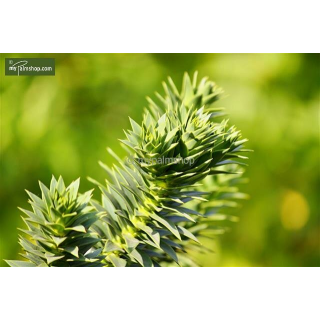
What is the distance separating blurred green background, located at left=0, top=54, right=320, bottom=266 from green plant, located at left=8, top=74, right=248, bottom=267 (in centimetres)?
58

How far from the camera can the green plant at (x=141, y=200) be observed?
17.2 inches

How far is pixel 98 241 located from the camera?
0.47 m

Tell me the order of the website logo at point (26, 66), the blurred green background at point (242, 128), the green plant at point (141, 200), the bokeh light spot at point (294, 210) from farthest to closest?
1. the bokeh light spot at point (294, 210)
2. the blurred green background at point (242, 128)
3. the website logo at point (26, 66)
4. the green plant at point (141, 200)

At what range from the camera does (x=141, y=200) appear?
0.50m

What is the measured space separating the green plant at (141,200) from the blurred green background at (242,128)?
0.58 meters

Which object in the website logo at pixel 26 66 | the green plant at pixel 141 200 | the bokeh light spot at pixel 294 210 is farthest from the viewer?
the bokeh light spot at pixel 294 210

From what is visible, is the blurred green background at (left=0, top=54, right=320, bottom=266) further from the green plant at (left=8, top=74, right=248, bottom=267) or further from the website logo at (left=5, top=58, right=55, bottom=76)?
the green plant at (left=8, top=74, right=248, bottom=267)

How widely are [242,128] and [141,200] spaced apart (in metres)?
0.90

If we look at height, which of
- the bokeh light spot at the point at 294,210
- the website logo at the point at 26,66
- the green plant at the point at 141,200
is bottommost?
the bokeh light spot at the point at 294,210

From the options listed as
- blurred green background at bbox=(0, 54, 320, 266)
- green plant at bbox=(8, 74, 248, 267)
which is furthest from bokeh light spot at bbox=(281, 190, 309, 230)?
green plant at bbox=(8, 74, 248, 267)

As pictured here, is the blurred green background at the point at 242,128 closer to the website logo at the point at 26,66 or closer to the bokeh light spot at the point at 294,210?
the bokeh light spot at the point at 294,210

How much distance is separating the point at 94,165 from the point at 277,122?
65 centimetres

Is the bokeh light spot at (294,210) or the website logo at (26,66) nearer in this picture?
the website logo at (26,66)

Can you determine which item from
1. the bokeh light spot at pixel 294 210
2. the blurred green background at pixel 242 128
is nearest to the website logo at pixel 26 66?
the blurred green background at pixel 242 128
